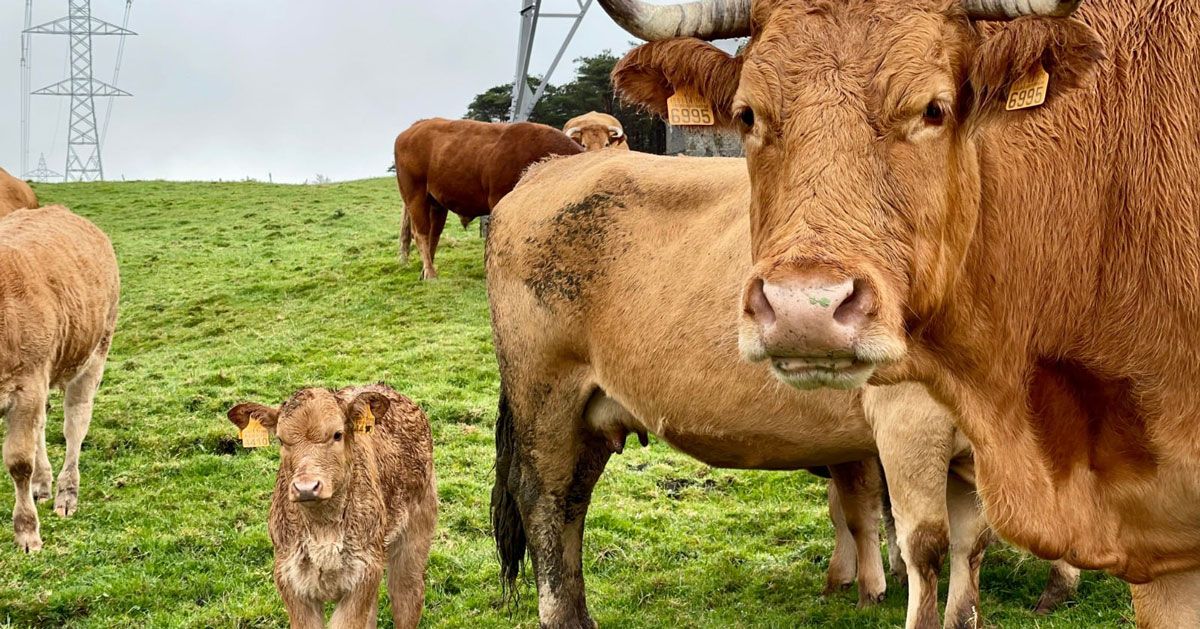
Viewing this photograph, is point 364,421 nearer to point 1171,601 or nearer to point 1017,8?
point 1171,601

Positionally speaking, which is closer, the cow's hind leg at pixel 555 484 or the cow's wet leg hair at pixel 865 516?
the cow's hind leg at pixel 555 484

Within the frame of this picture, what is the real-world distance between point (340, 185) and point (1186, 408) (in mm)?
31813

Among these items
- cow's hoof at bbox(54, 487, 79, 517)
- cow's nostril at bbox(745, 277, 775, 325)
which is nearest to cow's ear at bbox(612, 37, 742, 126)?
cow's nostril at bbox(745, 277, 775, 325)

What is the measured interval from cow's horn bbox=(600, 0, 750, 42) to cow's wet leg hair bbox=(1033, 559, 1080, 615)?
3.96m

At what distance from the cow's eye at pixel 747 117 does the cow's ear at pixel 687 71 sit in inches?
12.2

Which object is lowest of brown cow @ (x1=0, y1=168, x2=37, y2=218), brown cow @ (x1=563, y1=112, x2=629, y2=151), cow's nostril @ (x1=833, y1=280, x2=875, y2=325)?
brown cow @ (x1=0, y1=168, x2=37, y2=218)

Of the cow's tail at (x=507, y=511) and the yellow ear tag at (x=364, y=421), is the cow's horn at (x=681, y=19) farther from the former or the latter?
the cow's tail at (x=507, y=511)

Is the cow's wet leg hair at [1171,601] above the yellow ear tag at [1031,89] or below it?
below

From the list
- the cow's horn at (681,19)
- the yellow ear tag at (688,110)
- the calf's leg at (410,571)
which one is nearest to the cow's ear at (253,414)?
→ the calf's leg at (410,571)

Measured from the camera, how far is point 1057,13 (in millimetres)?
3029

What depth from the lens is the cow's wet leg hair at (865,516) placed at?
6660 millimetres

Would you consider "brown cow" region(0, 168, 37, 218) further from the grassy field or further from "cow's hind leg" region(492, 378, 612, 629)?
"cow's hind leg" region(492, 378, 612, 629)

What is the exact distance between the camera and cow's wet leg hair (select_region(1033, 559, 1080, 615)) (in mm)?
6281

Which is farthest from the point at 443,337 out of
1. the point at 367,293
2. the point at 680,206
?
the point at 680,206
